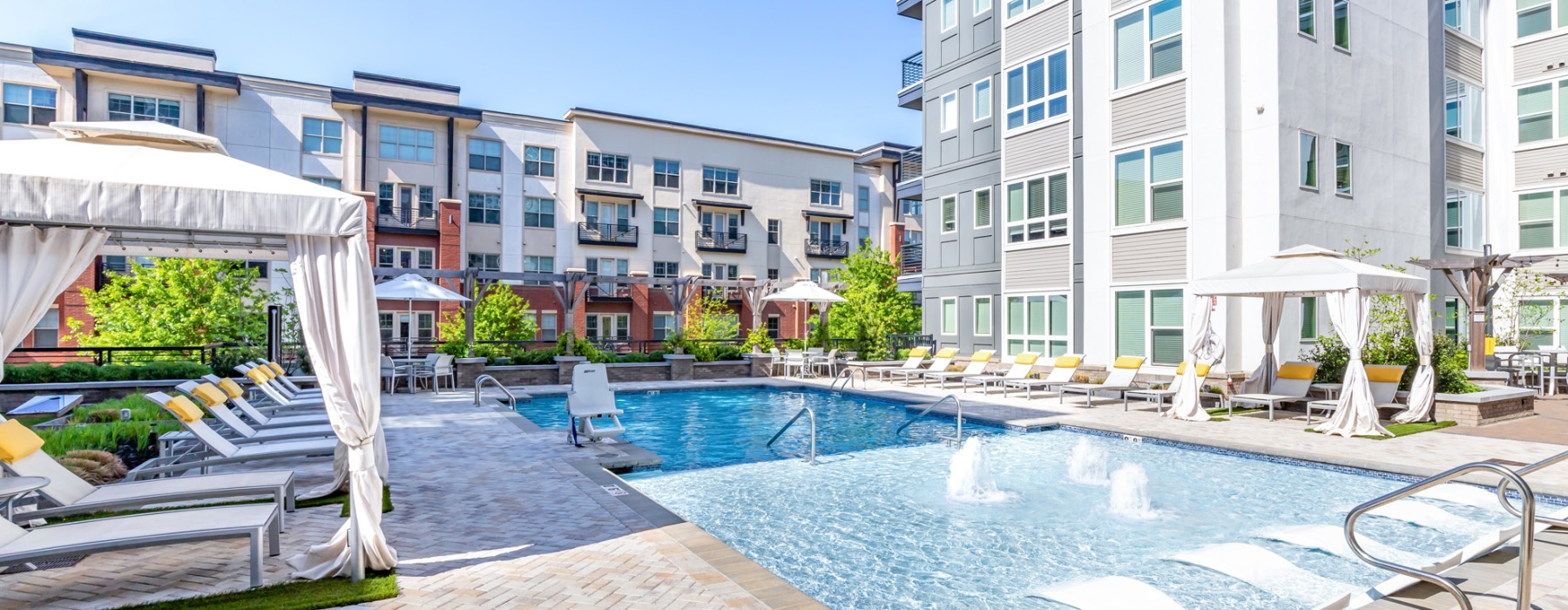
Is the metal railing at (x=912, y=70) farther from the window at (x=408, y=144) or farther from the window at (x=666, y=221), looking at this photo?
the window at (x=408, y=144)

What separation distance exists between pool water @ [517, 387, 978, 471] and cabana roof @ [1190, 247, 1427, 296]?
177 inches

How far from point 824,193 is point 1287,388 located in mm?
31620

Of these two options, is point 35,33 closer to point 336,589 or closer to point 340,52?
point 340,52

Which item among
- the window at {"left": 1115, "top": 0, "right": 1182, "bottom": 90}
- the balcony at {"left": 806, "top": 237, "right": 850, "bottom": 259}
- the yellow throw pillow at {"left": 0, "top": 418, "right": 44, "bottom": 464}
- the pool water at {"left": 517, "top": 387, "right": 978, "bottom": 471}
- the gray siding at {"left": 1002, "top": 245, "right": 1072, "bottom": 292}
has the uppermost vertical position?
the window at {"left": 1115, "top": 0, "right": 1182, "bottom": 90}

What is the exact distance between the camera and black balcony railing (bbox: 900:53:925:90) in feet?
82.8

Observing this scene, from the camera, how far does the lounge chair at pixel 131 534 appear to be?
4.19 metres

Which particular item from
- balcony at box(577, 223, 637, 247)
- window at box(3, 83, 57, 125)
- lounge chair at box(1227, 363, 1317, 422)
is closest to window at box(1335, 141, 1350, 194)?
lounge chair at box(1227, 363, 1317, 422)

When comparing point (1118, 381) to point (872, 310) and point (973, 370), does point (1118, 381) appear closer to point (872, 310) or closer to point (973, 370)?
point (973, 370)

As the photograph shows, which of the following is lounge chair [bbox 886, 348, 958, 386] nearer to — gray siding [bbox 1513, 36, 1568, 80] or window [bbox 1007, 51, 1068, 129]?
window [bbox 1007, 51, 1068, 129]

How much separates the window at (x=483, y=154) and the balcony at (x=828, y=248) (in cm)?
1632

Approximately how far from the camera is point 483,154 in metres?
35.2

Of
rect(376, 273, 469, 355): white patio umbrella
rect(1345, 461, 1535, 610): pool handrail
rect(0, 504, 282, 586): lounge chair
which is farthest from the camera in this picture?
rect(376, 273, 469, 355): white patio umbrella

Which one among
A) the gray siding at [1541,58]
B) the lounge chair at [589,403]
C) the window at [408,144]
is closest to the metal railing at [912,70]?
the gray siding at [1541,58]

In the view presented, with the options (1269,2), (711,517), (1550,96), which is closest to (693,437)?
(711,517)
